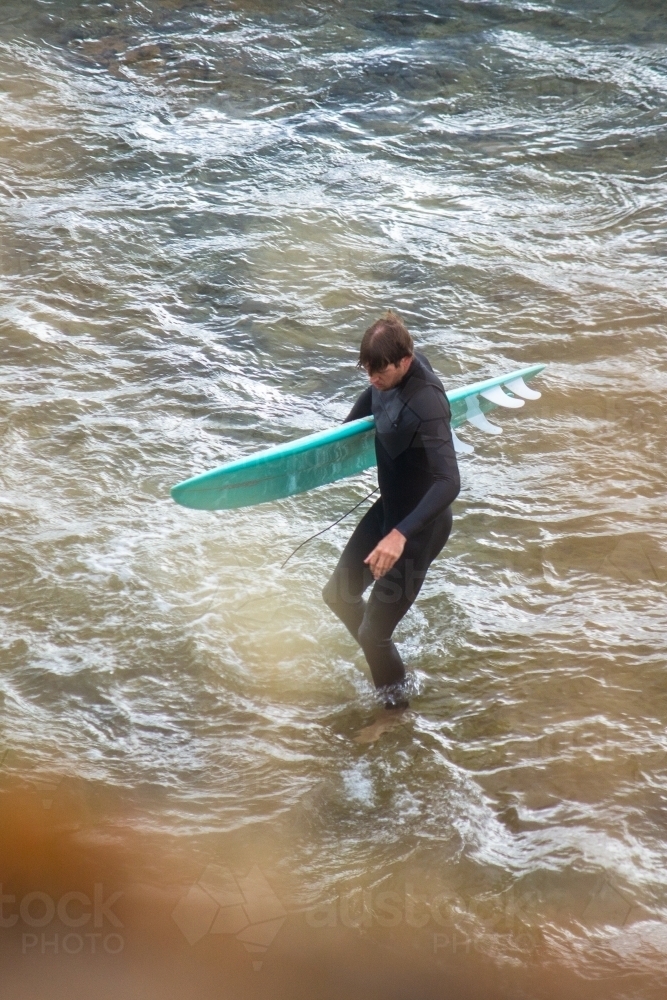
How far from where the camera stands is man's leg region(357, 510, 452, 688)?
371cm

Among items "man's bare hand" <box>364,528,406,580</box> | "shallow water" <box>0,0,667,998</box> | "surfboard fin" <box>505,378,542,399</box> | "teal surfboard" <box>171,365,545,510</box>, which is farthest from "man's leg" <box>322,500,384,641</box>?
"surfboard fin" <box>505,378,542,399</box>

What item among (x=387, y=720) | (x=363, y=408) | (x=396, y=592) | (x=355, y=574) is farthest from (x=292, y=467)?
(x=387, y=720)

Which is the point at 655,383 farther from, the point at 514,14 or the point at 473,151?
the point at 514,14

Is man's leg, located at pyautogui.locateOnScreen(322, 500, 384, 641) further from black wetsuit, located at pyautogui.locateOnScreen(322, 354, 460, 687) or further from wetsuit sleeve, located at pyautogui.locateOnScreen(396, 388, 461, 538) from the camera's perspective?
wetsuit sleeve, located at pyautogui.locateOnScreen(396, 388, 461, 538)

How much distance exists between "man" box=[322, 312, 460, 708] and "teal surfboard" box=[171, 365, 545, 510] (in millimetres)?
201

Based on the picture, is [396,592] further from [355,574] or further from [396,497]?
[396,497]

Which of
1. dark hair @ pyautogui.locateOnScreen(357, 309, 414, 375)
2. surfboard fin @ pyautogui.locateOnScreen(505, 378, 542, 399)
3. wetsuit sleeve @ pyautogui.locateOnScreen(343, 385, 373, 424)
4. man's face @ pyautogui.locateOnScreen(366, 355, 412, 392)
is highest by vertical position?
dark hair @ pyautogui.locateOnScreen(357, 309, 414, 375)

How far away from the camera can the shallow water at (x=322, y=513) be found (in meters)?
3.34

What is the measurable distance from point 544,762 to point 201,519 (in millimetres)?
2549

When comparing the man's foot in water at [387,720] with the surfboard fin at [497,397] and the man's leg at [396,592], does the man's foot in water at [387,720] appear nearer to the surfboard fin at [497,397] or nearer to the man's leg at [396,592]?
the man's leg at [396,592]

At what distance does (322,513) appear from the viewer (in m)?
5.61

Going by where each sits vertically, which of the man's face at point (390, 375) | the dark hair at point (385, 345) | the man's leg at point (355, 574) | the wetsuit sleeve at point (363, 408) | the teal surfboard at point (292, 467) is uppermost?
the dark hair at point (385, 345)

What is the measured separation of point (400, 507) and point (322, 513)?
194cm

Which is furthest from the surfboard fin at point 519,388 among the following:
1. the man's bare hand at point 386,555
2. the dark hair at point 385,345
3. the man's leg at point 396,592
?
the man's bare hand at point 386,555
